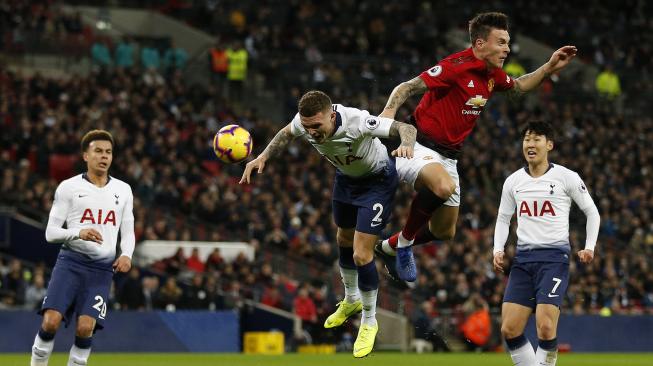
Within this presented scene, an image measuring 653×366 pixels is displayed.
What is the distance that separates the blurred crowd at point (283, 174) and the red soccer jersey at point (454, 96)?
41.0 feet

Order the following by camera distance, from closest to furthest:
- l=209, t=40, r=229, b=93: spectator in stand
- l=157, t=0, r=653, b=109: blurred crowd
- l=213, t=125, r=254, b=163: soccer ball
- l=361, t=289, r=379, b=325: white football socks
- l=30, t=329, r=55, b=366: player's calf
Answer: l=213, t=125, r=254, b=163: soccer ball
l=30, t=329, r=55, b=366: player's calf
l=361, t=289, r=379, b=325: white football socks
l=209, t=40, r=229, b=93: spectator in stand
l=157, t=0, r=653, b=109: blurred crowd

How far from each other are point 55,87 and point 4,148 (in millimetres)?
2526

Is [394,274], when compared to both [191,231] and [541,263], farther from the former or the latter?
[191,231]

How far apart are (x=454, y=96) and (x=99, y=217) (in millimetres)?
3777

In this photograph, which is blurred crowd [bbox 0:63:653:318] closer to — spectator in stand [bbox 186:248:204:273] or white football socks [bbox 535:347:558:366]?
spectator in stand [bbox 186:248:204:273]

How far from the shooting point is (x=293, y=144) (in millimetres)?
30734

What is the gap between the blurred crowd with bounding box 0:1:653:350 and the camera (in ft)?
83.8

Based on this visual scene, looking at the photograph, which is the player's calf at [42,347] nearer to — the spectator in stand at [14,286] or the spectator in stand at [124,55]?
the spectator in stand at [14,286]

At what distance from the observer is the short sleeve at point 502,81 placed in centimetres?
1241

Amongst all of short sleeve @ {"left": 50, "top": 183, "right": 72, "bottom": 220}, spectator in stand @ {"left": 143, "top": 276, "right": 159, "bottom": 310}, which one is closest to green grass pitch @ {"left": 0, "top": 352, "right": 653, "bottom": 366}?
spectator in stand @ {"left": 143, "top": 276, "right": 159, "bottom": 310}

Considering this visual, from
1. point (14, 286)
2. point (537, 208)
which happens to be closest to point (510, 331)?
point (537, 208)

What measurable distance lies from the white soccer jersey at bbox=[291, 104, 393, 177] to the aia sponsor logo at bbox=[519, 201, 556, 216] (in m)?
1.55

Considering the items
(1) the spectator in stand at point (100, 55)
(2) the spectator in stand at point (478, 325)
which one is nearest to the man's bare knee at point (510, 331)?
(2) the spectator in stand at point (478, 325)

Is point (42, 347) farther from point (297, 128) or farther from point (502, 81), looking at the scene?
point (502, 81)
